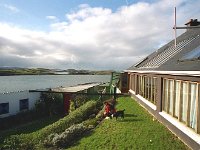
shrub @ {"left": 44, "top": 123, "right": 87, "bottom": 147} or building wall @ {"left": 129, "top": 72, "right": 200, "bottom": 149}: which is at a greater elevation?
building wall @ {"left": 129, "top": 72, "right": 200, "bottom": 149}

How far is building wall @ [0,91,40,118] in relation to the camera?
91.6 ft

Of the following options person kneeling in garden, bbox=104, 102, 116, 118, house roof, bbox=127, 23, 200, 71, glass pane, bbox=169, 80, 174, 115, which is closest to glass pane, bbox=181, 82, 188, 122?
house roof, bbox=127, 23, 200, 71

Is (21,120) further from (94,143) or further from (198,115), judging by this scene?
(198,115)

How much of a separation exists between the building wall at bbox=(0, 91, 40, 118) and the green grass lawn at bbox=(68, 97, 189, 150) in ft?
44.8

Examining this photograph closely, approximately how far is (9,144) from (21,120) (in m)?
11.3

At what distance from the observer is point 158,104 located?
1781 cm

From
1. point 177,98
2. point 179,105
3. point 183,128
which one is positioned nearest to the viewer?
point 183,128

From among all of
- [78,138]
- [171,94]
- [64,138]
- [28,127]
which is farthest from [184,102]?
[28,127]

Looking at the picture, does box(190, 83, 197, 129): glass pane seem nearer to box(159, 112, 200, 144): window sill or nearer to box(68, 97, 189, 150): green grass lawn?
box(159, 112, 200, 144): window sill

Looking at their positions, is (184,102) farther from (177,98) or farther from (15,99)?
(15,99)

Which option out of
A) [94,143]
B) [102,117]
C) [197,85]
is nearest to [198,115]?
[197,85]

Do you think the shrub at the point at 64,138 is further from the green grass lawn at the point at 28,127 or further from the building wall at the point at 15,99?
the building wall at the point at 15,99

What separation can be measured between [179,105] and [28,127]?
16.3 m

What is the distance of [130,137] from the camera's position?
14727 millimetres
